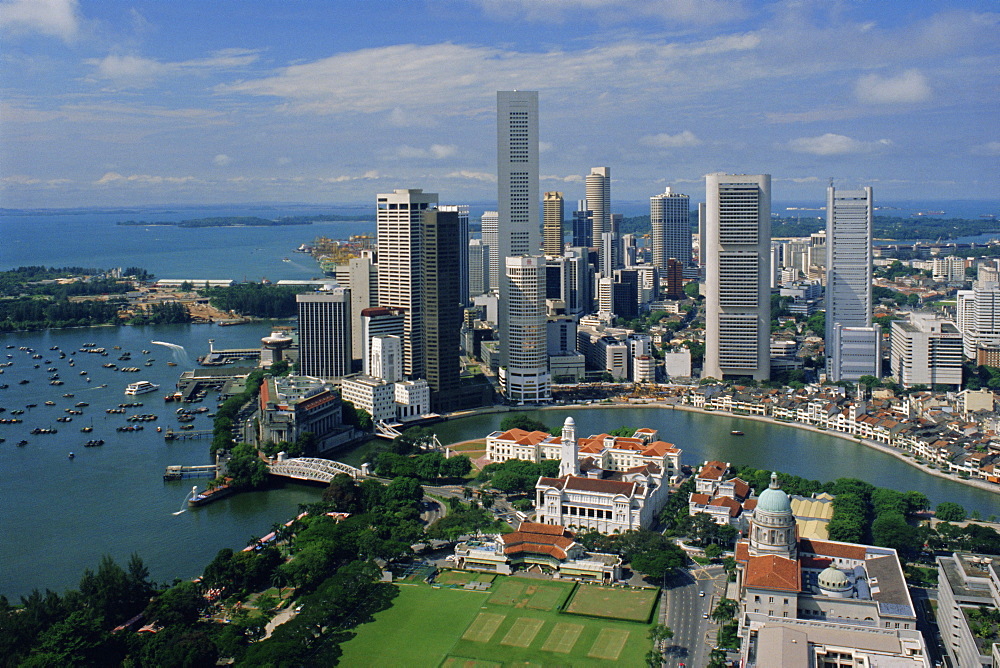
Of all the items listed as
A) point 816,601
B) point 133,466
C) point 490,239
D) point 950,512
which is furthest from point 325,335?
point 490,239

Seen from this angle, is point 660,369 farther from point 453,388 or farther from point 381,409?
point 381,409

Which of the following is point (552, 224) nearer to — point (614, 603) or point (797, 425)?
point (797, 425)

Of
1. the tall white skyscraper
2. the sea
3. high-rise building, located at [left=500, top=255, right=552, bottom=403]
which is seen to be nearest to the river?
the sea

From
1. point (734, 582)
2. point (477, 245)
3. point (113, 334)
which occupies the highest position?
point (477, 245)

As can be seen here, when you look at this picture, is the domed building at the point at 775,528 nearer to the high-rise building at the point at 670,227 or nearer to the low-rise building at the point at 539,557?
the low-rise building at the point at 539,557

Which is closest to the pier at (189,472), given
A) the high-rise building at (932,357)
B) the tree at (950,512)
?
the tree at (950,512)

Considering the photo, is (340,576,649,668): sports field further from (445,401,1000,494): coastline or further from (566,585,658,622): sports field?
(445,401,1000,494): coastline

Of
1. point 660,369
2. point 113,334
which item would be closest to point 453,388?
point 660,369
